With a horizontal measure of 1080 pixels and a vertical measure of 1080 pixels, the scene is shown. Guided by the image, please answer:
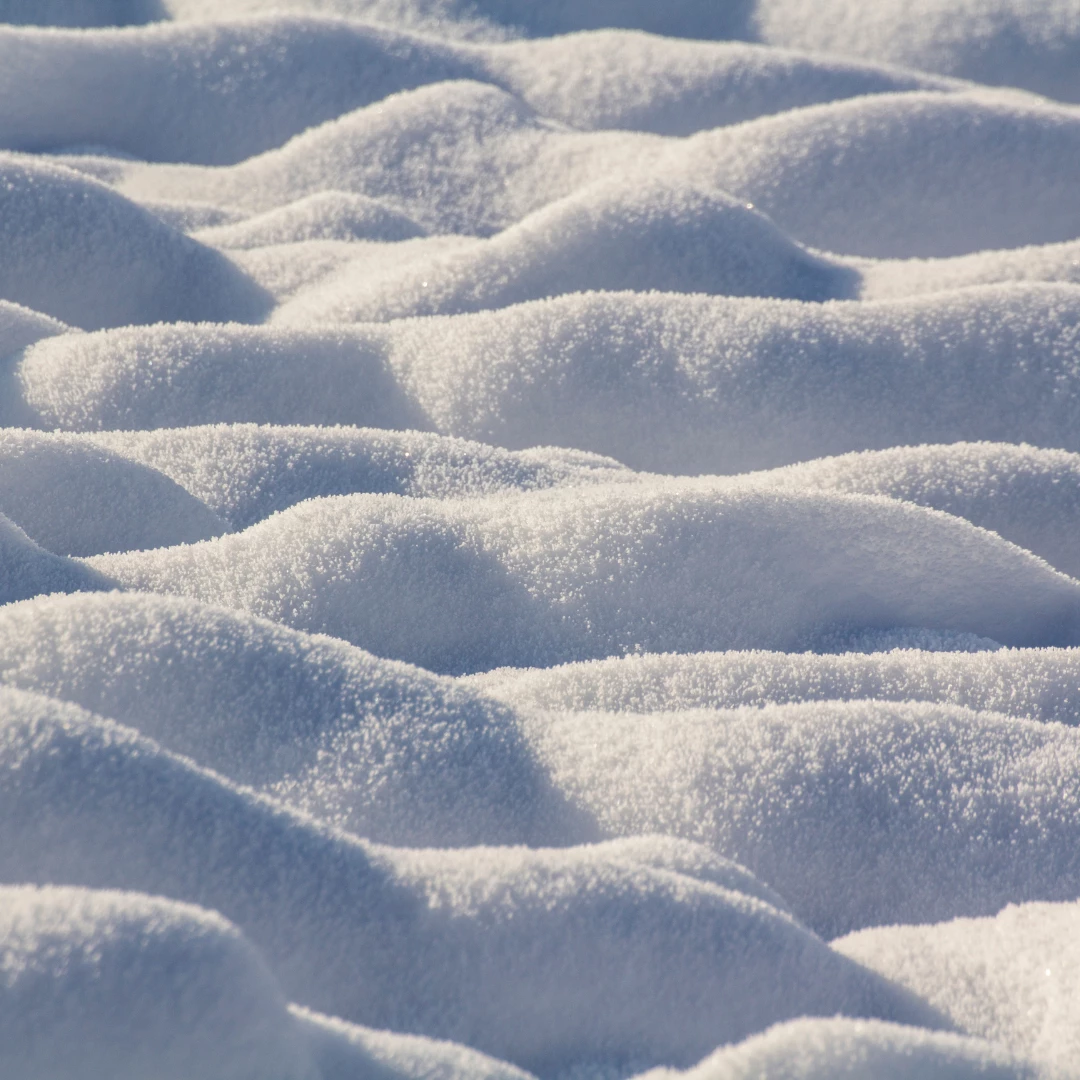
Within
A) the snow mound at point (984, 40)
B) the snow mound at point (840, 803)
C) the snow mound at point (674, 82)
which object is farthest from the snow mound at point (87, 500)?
the snow mound at point (984, 40)

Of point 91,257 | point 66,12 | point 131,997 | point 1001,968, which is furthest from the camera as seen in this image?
point 66,12

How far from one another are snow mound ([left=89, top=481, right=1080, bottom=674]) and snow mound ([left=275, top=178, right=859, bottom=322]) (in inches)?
14.1

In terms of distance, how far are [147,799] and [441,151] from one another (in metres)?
1.10

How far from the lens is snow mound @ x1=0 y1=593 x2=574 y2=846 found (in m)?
0.58

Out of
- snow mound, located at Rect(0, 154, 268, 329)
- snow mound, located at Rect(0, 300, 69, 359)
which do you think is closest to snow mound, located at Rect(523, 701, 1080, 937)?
snow mound, located at Rect(0, 300, 69, 359)

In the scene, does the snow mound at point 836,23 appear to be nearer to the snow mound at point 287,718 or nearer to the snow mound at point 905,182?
the snow mound at point 905,182

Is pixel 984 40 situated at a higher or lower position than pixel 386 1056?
higher

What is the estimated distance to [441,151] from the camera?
1454 millimetres

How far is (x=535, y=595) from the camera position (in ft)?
2.46

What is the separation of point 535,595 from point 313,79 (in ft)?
3.39

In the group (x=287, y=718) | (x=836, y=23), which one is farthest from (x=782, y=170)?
(x=287, y=718)

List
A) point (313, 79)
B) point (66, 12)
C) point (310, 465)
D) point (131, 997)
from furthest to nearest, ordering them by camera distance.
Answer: point (66, 12) < point (313, 79) < point (310, 465) < point (131, 997)

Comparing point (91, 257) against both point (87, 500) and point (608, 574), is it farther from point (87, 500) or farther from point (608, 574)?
point (608, 574)

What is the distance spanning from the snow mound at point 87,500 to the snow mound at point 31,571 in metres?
0.06
